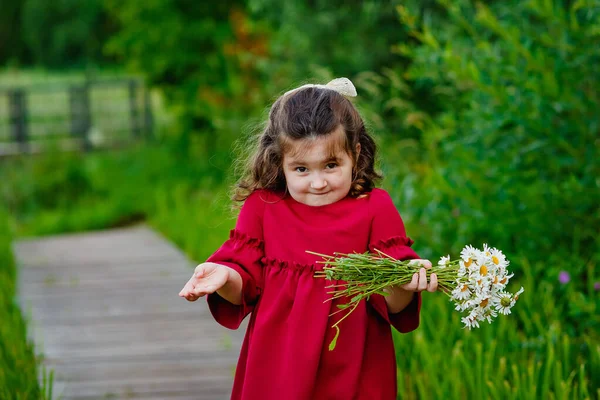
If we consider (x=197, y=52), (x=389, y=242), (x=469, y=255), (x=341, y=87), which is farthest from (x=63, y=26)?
(x=469, y=255)

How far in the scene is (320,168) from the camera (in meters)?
2.16

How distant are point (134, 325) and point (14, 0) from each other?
2165cm

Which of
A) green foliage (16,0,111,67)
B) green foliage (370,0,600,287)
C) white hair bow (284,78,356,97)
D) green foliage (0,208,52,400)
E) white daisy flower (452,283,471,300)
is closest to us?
white daisy flower (452,283,471,300)

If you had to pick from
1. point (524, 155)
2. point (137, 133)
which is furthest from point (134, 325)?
point (137, 133)

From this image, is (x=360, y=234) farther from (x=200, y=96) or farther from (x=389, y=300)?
(x=200, y=96)

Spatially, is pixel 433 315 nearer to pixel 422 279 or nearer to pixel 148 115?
pixel 422 279

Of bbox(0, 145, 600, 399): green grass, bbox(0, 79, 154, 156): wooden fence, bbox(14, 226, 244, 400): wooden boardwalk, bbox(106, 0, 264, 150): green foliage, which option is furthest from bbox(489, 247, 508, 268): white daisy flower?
bbox(0, 79, 154, 156): wooden fence

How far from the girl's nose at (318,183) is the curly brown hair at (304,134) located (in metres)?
0.11

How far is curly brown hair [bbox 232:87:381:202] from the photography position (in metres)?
2.17

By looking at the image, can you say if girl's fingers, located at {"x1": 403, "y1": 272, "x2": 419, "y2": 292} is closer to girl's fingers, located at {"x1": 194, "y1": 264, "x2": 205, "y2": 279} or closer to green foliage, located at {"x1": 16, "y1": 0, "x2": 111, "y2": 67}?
girl's fingers, located at {"x1": 194, "y1": 264, "x2": 205, "y2": 279}

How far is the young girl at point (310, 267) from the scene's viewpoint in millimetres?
2145

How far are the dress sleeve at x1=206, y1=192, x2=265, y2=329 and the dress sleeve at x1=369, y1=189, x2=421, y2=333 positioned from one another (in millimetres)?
295

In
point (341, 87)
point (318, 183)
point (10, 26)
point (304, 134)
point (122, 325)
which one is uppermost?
point (341, 87)

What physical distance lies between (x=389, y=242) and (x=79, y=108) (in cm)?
1406
